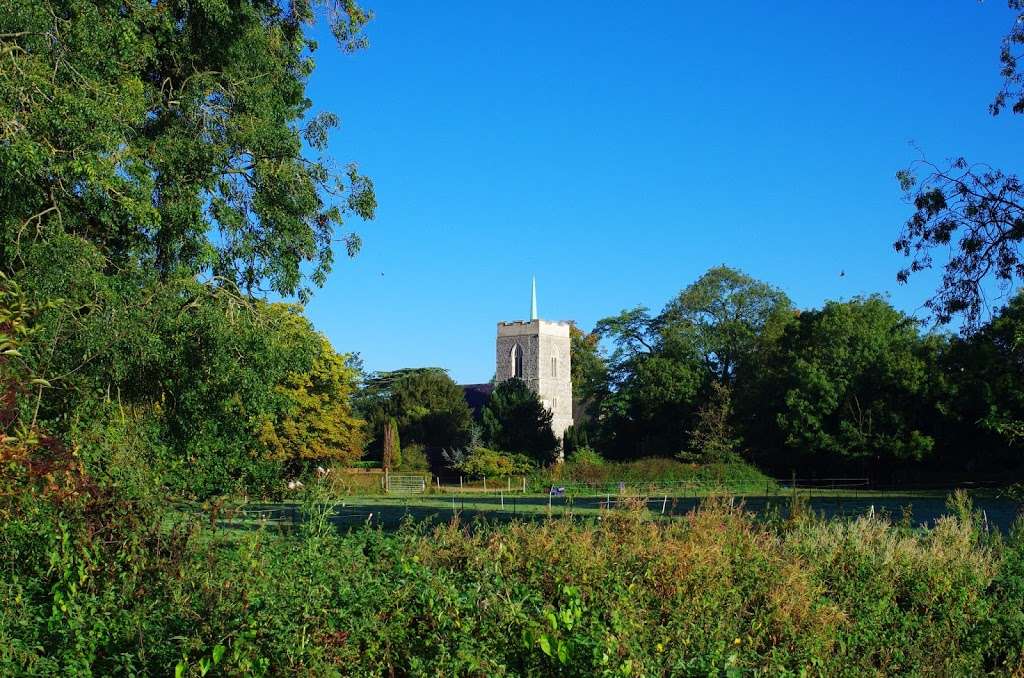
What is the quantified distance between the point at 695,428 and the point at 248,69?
1867 inches

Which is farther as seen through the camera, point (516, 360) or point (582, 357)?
point (582, 357)

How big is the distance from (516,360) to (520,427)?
83.1 ft

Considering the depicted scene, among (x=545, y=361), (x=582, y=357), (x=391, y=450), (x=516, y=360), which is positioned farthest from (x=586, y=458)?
(x=582, y=357)

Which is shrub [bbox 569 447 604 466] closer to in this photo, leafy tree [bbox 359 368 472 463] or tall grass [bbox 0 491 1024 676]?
leafy tree [bbox 359 368 472 463]

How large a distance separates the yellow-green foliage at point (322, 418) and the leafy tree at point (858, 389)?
22.3 meters

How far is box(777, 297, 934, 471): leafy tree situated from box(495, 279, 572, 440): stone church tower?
32.7 meters

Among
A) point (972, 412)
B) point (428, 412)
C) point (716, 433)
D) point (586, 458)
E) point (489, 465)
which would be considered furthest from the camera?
point (428, 412)

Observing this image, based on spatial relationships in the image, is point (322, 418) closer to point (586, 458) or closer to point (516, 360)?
point (586, 458)

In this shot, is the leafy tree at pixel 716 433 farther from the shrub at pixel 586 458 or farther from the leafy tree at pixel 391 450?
the leafy tree at pixel 391 450

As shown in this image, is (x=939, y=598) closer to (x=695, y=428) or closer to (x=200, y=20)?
(x=200, y=20)

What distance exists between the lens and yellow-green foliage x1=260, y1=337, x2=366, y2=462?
4966 cm

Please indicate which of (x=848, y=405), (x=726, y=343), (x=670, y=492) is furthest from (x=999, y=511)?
(x=726, y=343)

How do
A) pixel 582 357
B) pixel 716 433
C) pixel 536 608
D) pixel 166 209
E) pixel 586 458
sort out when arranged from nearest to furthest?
1. pixel 536 608
2. pixel 166 209
3. pixel 716 433
4. pixel 586 458
5. pixel 582 357

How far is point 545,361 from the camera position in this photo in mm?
87125
